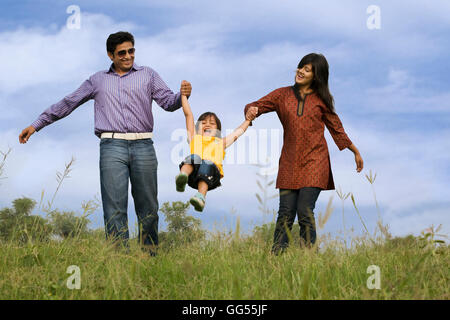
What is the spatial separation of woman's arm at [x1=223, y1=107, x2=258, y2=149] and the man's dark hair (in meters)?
1.71

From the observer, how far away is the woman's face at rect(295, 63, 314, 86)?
5645 mm

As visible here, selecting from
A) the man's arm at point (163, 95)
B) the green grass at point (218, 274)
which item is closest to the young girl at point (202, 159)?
the man's arm at point (163, 95)

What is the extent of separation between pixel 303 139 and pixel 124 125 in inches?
82.7

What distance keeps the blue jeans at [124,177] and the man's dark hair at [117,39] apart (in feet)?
3.83

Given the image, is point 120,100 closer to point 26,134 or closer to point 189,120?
point 189,120

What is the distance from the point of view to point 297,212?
5.50 meters

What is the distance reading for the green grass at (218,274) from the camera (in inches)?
129

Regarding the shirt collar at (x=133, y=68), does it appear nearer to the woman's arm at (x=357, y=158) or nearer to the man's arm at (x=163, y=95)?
the man's arm at (x=163, y=95)

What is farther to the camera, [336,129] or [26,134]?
[26,134]

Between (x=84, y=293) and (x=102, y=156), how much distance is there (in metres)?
2.58

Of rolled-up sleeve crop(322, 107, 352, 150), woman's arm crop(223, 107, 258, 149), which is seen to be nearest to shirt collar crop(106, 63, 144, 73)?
woman's arm crop(223, 107, 258, 149)

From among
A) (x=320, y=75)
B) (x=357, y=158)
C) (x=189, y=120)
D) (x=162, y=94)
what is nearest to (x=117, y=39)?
(x=162, y=94)
